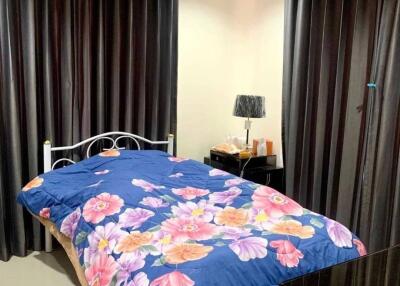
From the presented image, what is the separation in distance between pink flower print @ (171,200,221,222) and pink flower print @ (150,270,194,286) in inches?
21.8

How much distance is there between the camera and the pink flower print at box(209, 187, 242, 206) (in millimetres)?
2080

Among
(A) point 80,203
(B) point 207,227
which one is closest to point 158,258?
(B) point 207,227

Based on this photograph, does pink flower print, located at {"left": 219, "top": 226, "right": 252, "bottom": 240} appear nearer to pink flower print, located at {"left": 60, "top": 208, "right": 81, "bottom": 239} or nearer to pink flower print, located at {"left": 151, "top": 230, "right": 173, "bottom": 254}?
pink flower print, located at {"left": 151, "top": 230, "right": 173, "bottom": 254}

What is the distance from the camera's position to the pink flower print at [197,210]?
6.18 feet

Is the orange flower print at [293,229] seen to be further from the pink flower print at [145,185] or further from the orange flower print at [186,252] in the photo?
the pink flower print at [145,185]

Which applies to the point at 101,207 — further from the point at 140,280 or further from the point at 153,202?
the point at 140,280

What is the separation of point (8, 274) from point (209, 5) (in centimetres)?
284

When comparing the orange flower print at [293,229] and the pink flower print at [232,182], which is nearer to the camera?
the orange flower print at [293,229]

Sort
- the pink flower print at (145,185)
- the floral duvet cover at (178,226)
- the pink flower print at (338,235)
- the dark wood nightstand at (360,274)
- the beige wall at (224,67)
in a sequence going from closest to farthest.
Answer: the dark wood nightstand at (360,274), the floral duvet cover at (178,226), the pink flower print at (338,235), the pink flower print at (145,185), the beige wall at (224,67)

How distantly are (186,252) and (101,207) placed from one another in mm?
707

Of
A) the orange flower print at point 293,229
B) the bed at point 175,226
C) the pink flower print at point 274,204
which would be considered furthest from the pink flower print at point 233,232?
the pink flower print at point 274,204

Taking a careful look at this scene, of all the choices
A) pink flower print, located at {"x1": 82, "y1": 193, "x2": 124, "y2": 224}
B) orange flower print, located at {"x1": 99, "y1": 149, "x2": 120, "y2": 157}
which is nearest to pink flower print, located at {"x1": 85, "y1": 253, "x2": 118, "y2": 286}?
pink flower print, located at {"x1": 82, "y1": 193, "x2": 124, "y2": 224}

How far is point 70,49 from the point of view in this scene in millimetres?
2717

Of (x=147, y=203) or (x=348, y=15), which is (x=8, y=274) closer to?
(x=147, y=203)
